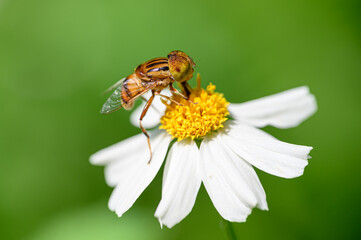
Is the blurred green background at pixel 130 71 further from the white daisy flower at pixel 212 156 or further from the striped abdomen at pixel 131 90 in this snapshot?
the striped abdomen at pixel 131 90

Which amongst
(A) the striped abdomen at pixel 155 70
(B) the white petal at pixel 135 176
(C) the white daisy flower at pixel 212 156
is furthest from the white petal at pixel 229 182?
(A) the striped abdomen at pixel 155 70

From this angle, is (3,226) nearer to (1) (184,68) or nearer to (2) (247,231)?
(2) (247,231)

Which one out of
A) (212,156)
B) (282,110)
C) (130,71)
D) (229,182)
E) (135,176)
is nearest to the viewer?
(229,182)

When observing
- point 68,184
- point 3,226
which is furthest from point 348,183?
point 3,226

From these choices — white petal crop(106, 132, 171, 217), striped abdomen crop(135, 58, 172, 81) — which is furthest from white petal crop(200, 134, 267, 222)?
striped abdomen crop(135, 58, 172, 81)

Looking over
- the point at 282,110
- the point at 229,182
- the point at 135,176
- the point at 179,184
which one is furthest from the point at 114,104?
the point at 282,110

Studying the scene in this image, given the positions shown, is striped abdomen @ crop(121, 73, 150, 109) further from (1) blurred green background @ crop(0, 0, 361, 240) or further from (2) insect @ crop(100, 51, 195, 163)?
(1) blurred green background @ crop(0, 0, 361, 240)

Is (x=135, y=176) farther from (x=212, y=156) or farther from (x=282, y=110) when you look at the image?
(x=282, y=110)
